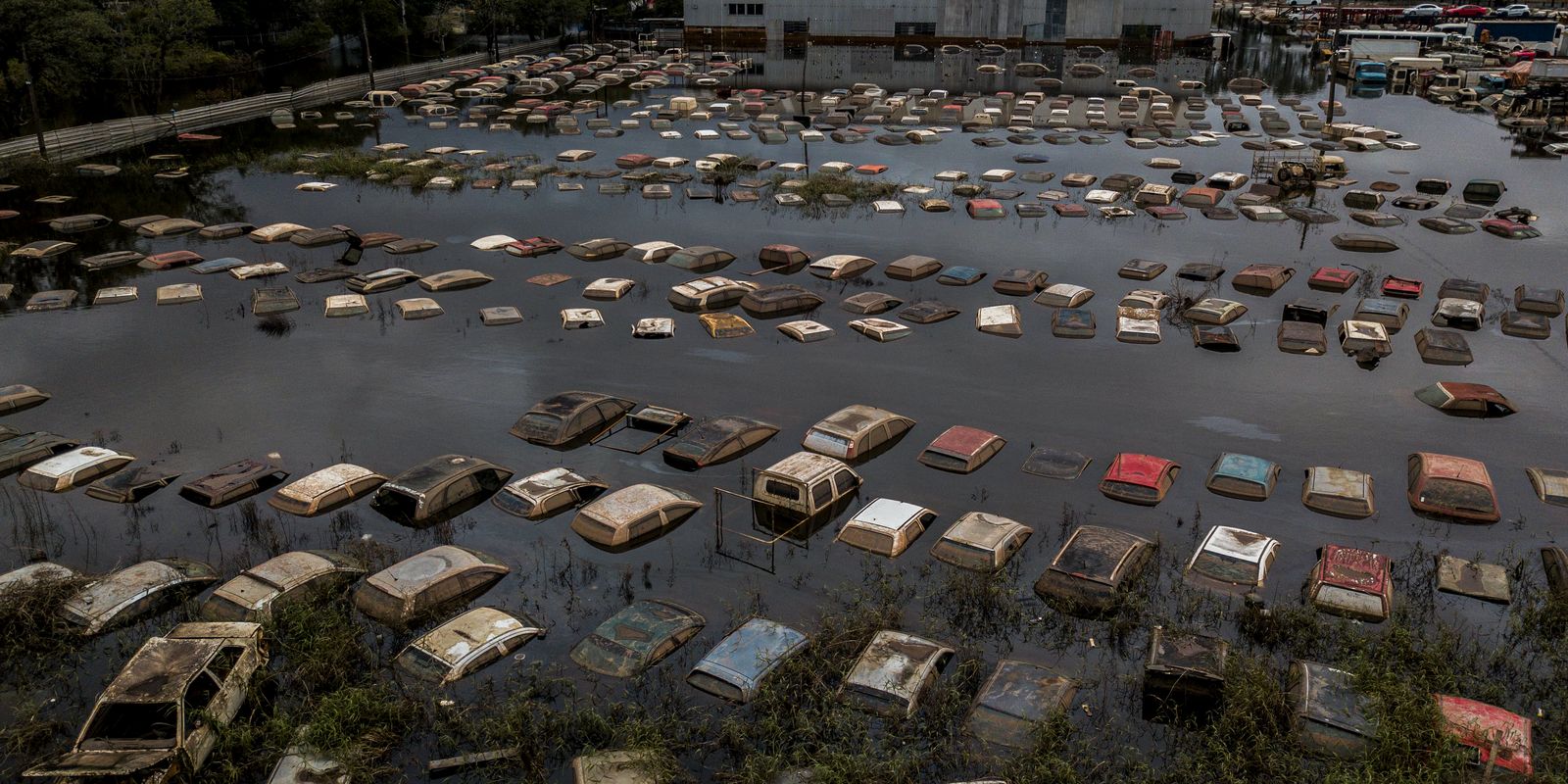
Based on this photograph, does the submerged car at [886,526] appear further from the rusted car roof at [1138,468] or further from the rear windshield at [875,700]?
the rusted car roof at [1138,468]

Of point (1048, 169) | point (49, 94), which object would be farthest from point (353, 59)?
point (1048, 169)

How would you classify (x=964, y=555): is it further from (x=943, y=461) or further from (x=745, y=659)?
(x=745, y=659)

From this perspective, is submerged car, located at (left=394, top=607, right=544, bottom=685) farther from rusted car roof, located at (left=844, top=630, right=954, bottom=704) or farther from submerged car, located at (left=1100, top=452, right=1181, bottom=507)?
submerged car, located at (left=1100, top=452, right=1181, bottom=507)

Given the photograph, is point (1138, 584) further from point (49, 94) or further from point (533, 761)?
point (49, 94)

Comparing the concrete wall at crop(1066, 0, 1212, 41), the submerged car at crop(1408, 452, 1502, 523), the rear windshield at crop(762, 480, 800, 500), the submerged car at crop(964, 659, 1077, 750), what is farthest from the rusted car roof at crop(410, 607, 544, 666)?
the concrete wall at crop(1066, 0, 1212, 41)

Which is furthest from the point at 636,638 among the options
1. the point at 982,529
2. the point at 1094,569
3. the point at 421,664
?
the point at 1094,569
